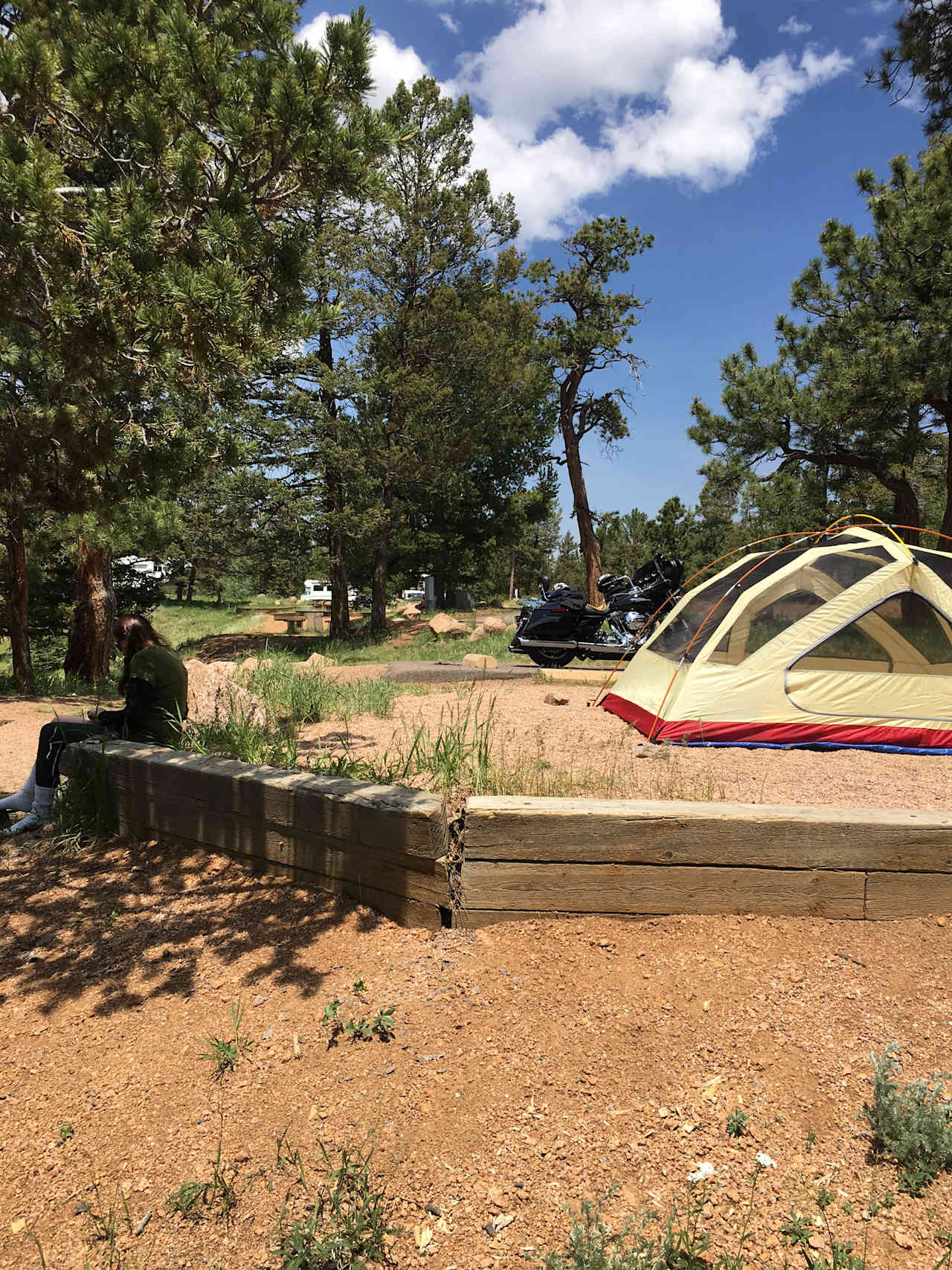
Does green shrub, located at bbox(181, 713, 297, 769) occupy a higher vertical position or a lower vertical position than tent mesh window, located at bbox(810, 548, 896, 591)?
lower

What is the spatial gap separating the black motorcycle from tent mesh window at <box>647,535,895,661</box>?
12.3ft

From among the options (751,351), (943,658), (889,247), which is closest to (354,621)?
(751,351)

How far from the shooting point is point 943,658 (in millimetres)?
5590

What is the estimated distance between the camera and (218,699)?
600 cm

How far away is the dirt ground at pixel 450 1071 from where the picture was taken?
78.8 inches

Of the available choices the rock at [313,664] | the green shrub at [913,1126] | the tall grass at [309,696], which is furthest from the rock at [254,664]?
the green shrub at [913,1126]

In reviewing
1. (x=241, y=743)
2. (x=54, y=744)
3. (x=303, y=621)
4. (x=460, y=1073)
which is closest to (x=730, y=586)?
(x=241, y=743)

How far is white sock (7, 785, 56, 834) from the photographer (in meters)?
4.48

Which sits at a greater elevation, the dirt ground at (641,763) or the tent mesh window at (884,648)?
the tent mesh window at (884,648)

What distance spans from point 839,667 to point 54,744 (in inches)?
211

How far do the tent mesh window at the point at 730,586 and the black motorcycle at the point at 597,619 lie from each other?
376cm

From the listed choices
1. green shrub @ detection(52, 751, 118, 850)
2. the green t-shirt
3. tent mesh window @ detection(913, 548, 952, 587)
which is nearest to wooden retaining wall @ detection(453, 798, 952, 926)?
green shrub @ detection(52, 751, 118, 850)

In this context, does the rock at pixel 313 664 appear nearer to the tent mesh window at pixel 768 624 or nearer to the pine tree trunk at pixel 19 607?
the pine tree trunk at pixel 19 607

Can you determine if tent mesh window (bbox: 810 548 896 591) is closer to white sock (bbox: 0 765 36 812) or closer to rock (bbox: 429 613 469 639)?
white sock (bbox: 0 765 36 812)
